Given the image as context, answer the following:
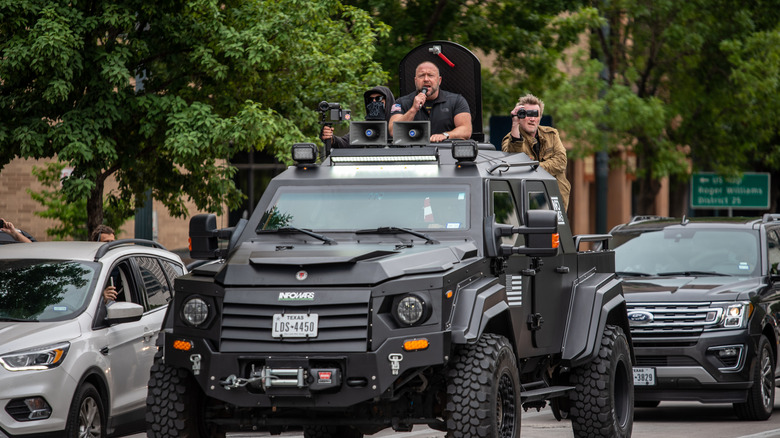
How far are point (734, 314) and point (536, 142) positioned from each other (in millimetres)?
2881

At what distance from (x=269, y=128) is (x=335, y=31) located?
2.39 metres

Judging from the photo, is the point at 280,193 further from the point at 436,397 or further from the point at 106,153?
the point at 106,153

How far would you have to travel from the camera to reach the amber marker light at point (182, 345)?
7.80 metres

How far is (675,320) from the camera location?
1278cm

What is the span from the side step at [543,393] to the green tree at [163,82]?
5412mm

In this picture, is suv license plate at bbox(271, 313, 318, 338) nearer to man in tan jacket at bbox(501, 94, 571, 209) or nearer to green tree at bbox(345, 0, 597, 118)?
man in tan jacket at bbox(501, 94, 571, 209)

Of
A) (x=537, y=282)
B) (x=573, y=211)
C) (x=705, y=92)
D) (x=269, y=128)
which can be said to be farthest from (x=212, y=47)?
(x=573, y=211)

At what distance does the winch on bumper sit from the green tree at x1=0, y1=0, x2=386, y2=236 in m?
6.04

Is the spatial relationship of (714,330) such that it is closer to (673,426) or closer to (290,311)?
(673,426)

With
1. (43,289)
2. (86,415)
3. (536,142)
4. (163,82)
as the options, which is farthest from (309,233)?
(163,82)

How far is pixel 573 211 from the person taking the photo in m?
40.2

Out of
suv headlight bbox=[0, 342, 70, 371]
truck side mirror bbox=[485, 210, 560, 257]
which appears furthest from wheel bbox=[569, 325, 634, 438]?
suv headlight bbox=[0, 342, 70, 371]

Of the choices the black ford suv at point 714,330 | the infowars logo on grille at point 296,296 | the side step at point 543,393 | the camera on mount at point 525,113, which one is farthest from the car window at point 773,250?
the infowars logo on grille at point 296,296

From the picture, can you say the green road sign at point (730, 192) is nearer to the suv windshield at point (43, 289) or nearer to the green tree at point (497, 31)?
the green tree at point (497, 31)
